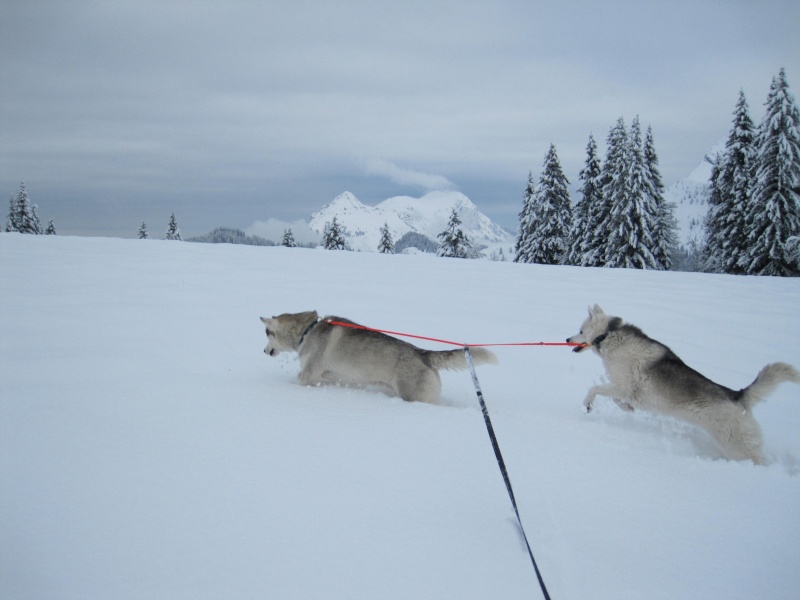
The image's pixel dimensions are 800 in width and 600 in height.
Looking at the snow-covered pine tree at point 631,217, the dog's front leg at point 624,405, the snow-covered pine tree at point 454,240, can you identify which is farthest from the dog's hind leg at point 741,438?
the snow-covered pine tree at point 454,240

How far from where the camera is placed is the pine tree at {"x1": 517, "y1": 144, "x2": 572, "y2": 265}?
4350cm

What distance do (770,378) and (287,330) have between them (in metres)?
5.51

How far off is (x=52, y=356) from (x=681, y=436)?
7758 mm

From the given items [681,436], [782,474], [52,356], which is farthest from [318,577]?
[52,356]

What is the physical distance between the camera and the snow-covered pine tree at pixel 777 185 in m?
31.8

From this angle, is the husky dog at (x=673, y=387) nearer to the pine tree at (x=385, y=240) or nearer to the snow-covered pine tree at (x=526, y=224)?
the snow-covered pine tree at (x=526, y=224)

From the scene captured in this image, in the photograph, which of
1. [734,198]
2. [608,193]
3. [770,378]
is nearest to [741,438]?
[770,378]

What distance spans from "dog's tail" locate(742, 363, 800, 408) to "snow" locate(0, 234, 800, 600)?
775 millimetres

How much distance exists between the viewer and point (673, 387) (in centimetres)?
480

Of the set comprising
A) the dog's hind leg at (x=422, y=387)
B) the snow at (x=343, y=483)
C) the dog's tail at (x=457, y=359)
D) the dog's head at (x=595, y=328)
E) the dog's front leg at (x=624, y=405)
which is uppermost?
the dog's head at (x=595, y=328)

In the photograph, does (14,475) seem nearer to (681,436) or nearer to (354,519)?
(354,519)

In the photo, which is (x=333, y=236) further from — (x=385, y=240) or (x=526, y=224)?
(x=526, y=224)

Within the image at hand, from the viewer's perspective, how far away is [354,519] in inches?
113

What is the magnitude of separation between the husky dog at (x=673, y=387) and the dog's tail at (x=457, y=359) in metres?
1.36
